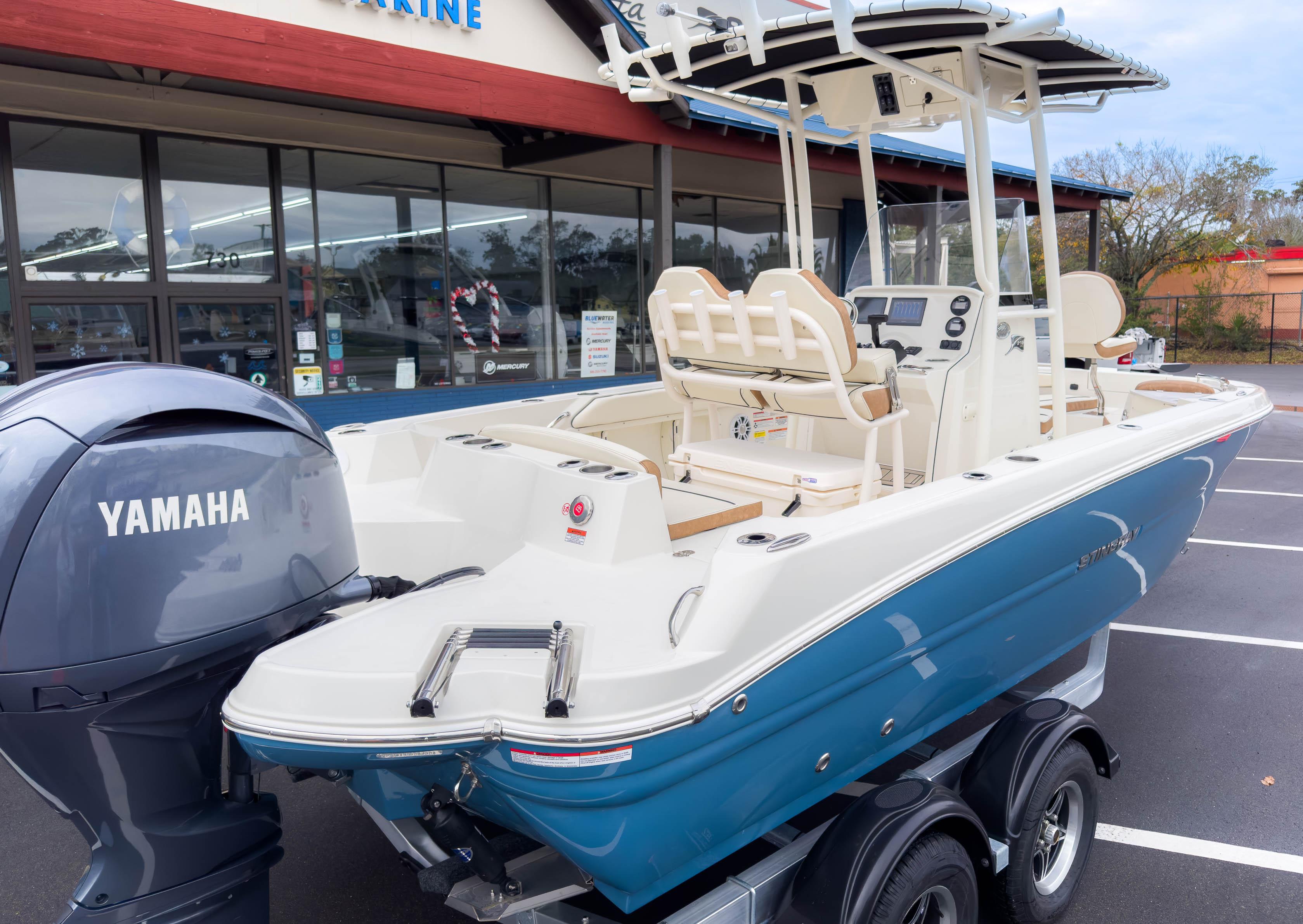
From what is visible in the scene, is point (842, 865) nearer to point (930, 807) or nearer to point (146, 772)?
point (930, 807)

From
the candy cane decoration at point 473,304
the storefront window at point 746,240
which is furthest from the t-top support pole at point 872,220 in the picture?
the storefront window at point 746,240

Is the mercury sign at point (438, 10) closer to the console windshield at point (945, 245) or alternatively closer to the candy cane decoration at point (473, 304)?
the candy cane decoration at point (473, 304)

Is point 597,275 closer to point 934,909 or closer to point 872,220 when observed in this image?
point 872,220

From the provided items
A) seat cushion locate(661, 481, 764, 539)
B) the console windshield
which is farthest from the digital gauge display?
seat cushion locate(661, 481, 764, 539)

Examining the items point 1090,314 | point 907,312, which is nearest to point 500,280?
point 1090,314

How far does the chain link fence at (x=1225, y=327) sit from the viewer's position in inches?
923

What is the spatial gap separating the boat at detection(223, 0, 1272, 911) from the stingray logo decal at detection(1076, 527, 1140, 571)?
12mm

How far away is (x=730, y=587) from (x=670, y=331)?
201 cm

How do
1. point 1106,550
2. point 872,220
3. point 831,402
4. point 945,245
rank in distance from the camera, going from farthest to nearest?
point 872,220
point 945,245
point 831,402
point 1106,550

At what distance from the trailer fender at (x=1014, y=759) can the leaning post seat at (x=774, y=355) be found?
0.88m

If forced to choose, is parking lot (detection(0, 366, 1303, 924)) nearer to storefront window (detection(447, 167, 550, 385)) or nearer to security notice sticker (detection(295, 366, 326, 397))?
security notice sticker (detection(295, 366, 326, 397))

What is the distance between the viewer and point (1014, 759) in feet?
8.17

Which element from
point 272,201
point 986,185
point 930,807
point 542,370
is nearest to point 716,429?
point 986,185

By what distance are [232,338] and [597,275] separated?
4.45 m
